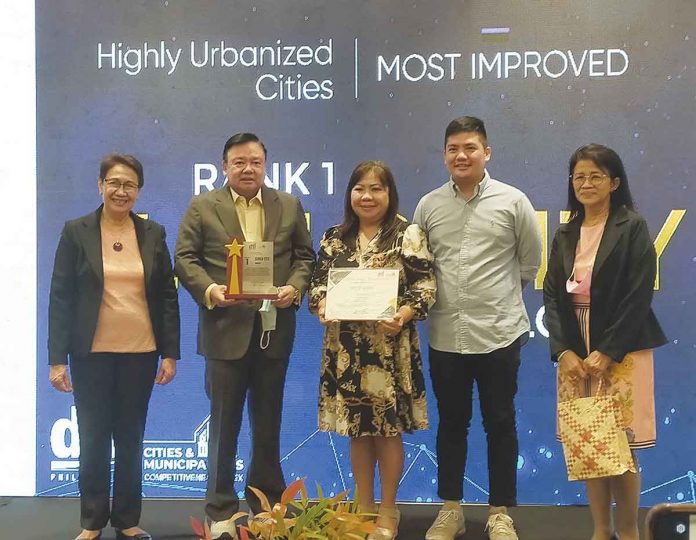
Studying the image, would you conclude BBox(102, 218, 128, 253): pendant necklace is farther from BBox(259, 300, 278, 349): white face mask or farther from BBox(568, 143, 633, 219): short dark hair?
BBox(568, 143, 633, 219): short dark hair

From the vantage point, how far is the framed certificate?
265cm

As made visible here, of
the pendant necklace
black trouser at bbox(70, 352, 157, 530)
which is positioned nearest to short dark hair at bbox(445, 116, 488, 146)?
the pendant necklace

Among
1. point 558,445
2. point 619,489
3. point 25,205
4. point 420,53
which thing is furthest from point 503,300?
point 25,205

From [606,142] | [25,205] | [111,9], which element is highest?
[111,9]

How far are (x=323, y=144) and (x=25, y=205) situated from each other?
147cm

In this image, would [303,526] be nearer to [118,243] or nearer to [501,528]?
[501,528]

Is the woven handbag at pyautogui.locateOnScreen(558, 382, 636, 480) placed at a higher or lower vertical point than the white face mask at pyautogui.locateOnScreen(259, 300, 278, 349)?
lower

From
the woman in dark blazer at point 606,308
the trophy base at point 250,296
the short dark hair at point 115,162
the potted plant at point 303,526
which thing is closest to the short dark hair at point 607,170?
the woman in dark blazer at point 606,308

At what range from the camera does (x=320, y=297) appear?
9.06ft

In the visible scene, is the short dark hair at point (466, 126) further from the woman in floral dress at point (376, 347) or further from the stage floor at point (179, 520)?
the stage floor at point (179, 520)

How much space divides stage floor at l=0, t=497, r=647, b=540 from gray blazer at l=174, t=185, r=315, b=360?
2.89 feet

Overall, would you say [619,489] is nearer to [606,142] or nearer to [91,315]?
[606,142]

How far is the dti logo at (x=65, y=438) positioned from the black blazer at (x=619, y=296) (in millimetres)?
A: 2344

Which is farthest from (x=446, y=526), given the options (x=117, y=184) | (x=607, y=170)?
(x=117, y=184)
